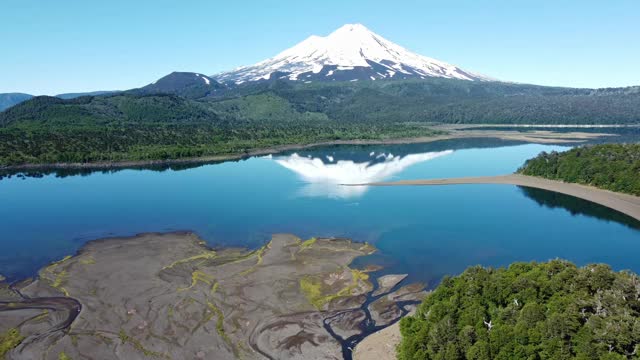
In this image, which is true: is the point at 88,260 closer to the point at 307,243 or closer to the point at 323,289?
the point at 307,243

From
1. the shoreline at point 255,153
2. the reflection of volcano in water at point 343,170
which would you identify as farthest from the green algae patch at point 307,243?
the shoreline at point 255,153

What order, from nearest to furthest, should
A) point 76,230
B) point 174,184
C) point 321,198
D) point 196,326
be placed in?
point 196,326, point 76,230, point 321,198, point 174,184

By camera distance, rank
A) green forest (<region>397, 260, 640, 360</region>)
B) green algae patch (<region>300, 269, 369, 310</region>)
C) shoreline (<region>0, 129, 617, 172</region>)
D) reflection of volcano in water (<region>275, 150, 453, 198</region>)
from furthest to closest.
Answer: shoreline (<region>0, 129, 617, 172</region>) → reflection of volcano in water (<region>275, 150, 453, 198</region>) → green algae patch (<region>300, 269, 369, 310</region>) → green forest (<region>397, 260, 640, 360</region>)

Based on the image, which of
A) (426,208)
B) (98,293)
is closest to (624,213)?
(426,208)

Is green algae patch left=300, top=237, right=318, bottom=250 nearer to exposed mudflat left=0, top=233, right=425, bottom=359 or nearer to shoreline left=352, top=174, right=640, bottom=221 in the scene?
exposed mudflat left=0, top=233, right=425, bottom=359

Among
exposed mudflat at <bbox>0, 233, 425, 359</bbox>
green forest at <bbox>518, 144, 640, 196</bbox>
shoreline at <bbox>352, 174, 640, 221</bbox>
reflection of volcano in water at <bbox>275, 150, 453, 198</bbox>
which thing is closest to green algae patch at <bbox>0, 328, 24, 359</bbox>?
exposed mudflat at <bbox>0, 233, 425, 359</bbox>

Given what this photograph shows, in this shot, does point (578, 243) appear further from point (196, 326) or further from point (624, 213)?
point (196, 326)
